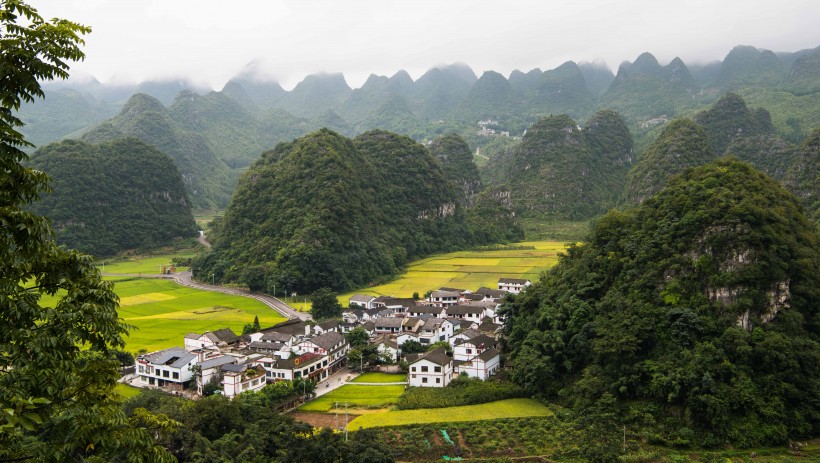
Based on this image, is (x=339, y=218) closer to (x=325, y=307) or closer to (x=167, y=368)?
(x=325, y=307)

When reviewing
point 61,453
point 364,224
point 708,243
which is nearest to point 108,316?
point 61,453

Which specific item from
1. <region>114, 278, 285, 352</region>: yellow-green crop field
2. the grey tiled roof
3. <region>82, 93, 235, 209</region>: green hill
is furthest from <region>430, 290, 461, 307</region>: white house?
<region>82, 93, 235, 209</region>: green hill

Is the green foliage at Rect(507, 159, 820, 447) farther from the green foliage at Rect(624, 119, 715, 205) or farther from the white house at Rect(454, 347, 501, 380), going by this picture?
the green foliage at Rect(624, 119, 715, 205)

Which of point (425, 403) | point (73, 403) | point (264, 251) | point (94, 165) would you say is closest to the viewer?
point (73, 403)

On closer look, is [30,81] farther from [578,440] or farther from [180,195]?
[180,195]

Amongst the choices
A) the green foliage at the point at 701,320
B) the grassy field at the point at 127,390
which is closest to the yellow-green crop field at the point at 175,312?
the grassy field at the point at 127,390

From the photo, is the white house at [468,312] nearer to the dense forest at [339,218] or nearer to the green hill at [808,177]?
the dense forest at [339,218]
